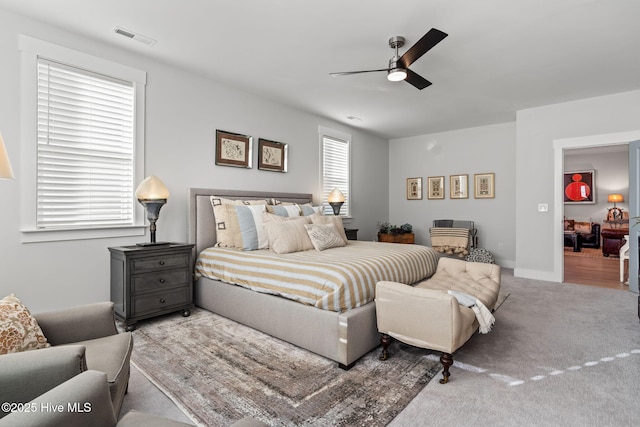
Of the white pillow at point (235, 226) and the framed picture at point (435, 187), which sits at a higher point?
the framed picture at point (435, 187)

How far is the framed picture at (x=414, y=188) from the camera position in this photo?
23.7 feet

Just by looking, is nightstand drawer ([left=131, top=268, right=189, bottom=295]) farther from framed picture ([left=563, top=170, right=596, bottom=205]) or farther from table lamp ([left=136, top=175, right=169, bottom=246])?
framed picture ([left=563, top=170, right=596, bottom=205])

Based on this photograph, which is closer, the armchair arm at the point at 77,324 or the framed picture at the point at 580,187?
the armchair arm at the point at 77,324

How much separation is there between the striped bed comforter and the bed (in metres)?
0.02

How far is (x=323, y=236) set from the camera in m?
3.62

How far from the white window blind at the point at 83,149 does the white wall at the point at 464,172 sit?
18.5 feet

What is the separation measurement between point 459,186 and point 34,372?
6.92 meters

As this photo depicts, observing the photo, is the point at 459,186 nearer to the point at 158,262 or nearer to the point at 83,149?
the point at 158,262

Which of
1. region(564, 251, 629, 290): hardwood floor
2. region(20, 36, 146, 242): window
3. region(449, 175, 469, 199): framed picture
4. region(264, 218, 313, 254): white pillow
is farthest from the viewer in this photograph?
region(449, 175, 469, 199): framed picture

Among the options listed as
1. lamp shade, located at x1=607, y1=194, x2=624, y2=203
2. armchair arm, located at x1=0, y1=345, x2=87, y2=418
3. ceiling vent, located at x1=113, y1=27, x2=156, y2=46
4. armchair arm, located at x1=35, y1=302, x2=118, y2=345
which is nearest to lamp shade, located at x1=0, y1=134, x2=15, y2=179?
armchair arm, located at x1=35, y1=302, x2=118, y2=345

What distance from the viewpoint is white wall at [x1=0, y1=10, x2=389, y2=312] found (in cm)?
270

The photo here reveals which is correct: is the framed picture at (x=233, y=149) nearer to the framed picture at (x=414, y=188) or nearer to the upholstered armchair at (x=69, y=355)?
the upholstered armchair at (x=69, y=355)

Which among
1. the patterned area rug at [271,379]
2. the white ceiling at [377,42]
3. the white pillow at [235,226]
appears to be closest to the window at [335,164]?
the white ceiling at [377,42]

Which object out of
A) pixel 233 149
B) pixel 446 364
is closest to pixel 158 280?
pixel 233 149
